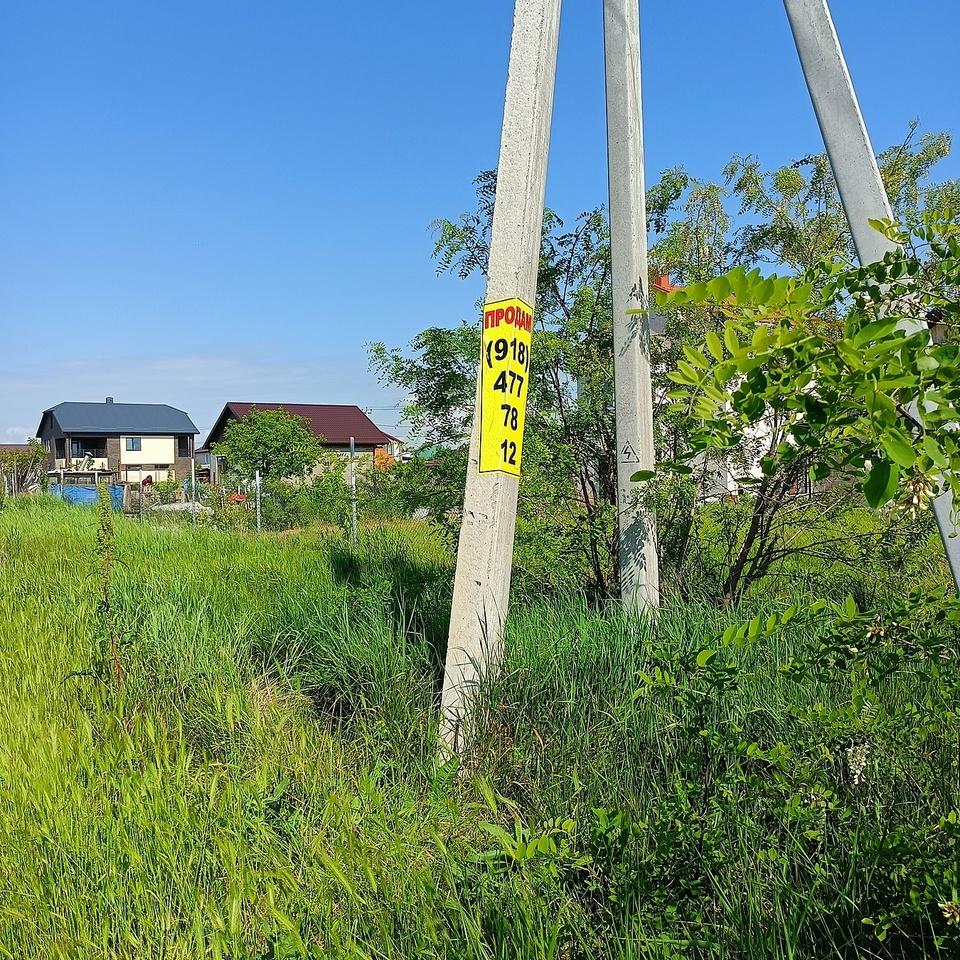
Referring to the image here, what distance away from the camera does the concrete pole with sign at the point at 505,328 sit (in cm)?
337

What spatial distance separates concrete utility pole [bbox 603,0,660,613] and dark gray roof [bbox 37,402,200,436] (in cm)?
6279

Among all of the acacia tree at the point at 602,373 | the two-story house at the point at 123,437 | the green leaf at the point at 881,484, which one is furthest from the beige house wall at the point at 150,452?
the green leaf at the point at 881,484

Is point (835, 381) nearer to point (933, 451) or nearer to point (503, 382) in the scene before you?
point (933, 451)

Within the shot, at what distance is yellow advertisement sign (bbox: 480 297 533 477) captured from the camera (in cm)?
339

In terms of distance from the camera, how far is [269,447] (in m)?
35.9

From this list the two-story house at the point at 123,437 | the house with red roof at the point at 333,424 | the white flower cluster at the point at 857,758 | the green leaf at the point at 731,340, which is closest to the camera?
the green leaf at the point at 731,340

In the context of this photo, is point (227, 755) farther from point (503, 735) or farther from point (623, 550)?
point (623, 550)

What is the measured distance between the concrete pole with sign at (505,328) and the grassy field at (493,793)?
0.83ft

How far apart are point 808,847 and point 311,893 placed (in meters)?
1.32

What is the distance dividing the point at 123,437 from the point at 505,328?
6355cm

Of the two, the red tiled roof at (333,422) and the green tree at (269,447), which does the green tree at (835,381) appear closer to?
the green tree at (269,447)

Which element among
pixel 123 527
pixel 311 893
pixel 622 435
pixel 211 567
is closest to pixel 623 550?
pixel 622 435

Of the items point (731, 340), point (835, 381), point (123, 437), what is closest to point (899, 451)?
point (835, 381)

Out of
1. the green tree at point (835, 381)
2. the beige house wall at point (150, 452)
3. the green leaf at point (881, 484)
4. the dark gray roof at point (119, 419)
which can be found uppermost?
the dark gray roof at point (119, 419)
